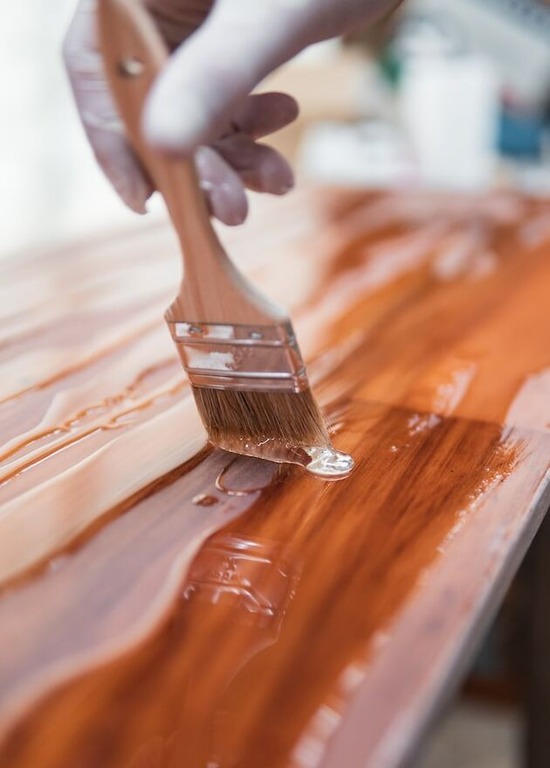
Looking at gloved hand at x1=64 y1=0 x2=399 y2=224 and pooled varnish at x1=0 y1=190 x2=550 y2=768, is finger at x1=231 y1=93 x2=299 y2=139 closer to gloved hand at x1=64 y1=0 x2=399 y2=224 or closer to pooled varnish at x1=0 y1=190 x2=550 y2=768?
gloved hand at x1=64 y1=0 x2=399 y2=224

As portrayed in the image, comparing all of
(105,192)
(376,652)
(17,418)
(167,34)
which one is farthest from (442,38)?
(376,652)

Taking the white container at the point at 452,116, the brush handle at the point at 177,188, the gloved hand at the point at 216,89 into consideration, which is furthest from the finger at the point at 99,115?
the white container at the point at 452,116

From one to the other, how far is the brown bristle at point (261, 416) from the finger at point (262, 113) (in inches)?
12.1

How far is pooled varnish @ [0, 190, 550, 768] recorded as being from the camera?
413 millimetres

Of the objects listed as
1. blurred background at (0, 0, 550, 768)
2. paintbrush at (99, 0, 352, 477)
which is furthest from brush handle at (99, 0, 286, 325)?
blurred background at (0, 0, 550, 768)

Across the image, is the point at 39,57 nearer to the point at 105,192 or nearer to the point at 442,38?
the point at 105,192

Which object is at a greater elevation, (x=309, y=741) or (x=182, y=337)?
(x=182, y=337)

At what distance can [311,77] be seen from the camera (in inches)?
108

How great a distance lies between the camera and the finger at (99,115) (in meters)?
0.69

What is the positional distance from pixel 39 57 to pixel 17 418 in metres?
1.59

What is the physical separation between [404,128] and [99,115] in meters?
2.16

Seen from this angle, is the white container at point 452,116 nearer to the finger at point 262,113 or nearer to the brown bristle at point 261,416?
the finger at point 262,113

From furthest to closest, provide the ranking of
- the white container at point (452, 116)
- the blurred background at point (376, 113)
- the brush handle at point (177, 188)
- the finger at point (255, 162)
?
1. the white container at point (452, 116)
2. the blurred background at point (376, 113)
3. the finger at point (255, 162)
4. the brush handle at point (177, 188)

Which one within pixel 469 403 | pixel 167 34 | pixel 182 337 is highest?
pixel 167 34
